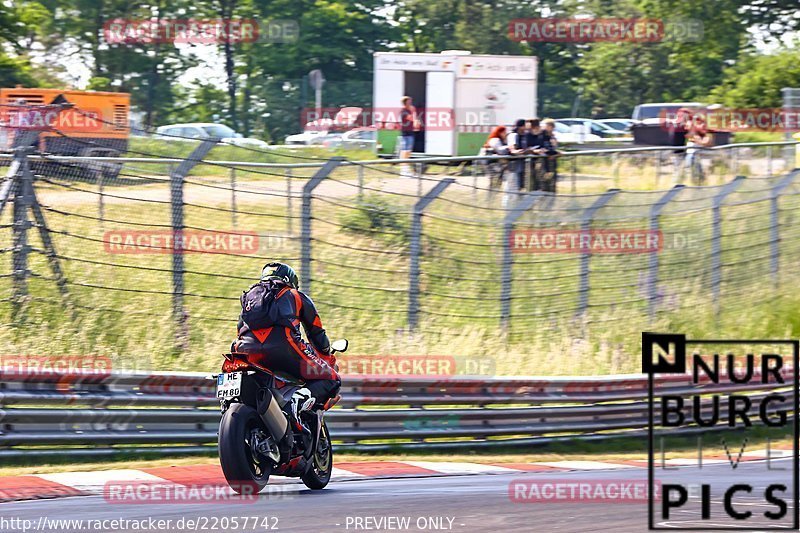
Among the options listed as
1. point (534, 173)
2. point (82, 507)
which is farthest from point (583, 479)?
point (534, 173)

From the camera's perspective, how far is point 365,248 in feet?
42.4

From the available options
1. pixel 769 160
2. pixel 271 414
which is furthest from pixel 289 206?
pixel 769 160

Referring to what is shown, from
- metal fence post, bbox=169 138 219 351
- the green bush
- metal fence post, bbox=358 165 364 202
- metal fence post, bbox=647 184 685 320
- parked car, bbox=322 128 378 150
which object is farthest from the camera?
parked car, bbox=322 128 378 150

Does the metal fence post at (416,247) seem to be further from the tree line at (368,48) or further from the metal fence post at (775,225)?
the tree line at (368,48)

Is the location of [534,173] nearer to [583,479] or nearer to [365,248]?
[365,248]

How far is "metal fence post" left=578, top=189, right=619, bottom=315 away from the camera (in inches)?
552

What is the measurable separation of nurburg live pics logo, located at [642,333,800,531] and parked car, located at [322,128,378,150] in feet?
51.1

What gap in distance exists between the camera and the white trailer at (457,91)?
27.8 metres

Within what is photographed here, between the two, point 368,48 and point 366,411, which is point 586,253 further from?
point 368,48

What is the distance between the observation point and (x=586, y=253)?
46.5 feet

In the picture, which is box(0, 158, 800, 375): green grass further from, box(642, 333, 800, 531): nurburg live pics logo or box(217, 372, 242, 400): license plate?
box(217, 372, 242, 400): license plate

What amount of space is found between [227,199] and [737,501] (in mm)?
5879

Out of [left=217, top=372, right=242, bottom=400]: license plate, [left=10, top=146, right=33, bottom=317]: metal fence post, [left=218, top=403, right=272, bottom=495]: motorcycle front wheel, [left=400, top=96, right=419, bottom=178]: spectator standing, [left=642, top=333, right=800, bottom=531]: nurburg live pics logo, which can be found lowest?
[left=642, top=333, right=800, bottom=531]: nurburg live pics logo

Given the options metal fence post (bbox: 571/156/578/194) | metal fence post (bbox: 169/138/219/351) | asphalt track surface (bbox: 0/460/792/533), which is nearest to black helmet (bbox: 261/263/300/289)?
asphalt track surface (bbox: 0/460/792/533)
